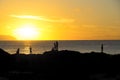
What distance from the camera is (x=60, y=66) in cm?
3306

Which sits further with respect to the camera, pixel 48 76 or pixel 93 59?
pixel 93 59

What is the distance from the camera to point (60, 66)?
33.1m

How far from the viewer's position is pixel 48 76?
31.8 metres

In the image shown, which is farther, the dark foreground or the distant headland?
the distant headland

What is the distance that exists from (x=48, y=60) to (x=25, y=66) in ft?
7.32

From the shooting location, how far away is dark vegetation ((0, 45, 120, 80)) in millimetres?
31558

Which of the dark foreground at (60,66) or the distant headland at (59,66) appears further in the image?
the distant headland at (59,66)

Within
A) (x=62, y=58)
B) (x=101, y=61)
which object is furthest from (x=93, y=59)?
(x=62, y=58)

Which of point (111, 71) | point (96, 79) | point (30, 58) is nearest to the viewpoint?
point (96, 79)

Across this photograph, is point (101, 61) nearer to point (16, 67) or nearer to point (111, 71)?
point (111, 71)

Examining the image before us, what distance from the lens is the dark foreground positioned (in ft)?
103

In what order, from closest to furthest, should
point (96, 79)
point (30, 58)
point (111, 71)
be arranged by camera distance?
1. point (96, 79)
2. point (111, 71)
3. point (30, 58)

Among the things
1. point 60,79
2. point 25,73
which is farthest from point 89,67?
point 25,73

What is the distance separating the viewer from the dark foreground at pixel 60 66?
31.5m
